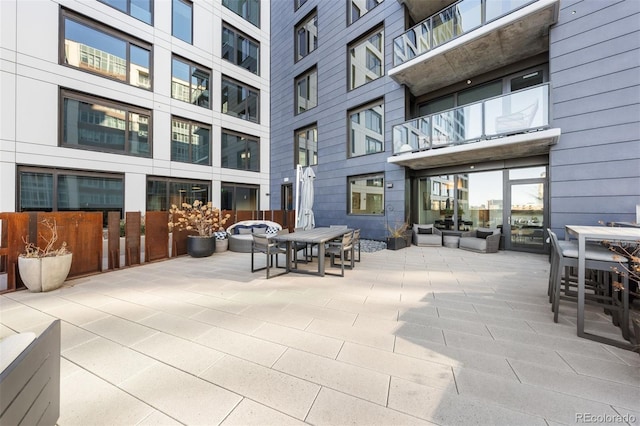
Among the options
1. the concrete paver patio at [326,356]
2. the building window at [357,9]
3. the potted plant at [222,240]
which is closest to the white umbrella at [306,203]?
the potted plant at [222,240]

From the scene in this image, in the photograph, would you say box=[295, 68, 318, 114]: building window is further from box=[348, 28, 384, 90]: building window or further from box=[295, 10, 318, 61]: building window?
box=[348, 28, 384, 90]: building window

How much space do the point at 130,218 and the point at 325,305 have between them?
473 cm

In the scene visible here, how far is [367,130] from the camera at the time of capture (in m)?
9.71

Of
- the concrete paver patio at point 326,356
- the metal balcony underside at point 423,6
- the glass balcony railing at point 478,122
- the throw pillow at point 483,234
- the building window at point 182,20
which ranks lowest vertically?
the concrete paver patio at point 326,356

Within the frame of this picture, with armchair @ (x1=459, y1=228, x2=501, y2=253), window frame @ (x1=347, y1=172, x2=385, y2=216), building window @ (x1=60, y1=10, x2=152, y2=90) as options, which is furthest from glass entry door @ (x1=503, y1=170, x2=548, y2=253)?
building window @ (x1=60, y1=10, x2=152, y2=90)

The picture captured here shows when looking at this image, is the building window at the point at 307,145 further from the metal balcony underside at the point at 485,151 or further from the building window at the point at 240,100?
the metal balcony underside at the point at 485,151

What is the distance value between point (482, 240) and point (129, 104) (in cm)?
1185

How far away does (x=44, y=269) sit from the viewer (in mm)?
3590

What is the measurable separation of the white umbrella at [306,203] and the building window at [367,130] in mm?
3550

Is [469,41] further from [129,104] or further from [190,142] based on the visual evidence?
[129,104]

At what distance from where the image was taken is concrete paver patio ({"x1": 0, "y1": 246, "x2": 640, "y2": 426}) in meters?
1.51

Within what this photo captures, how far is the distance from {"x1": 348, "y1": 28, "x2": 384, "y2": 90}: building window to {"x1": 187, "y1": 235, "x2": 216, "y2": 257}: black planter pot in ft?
26.5

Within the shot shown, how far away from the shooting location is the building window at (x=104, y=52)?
7.30 metres

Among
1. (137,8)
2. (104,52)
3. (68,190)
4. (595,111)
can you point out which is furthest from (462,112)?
(68,190)
